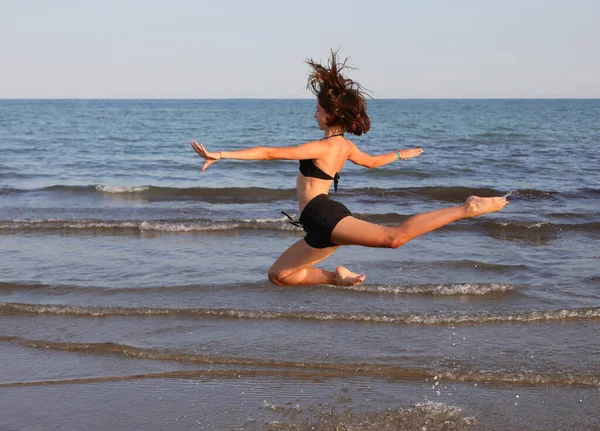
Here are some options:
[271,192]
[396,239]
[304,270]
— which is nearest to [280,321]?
[304,270]

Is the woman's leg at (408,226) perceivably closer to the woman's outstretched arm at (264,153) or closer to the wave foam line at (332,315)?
the woman's outstretched arm at (264,153)

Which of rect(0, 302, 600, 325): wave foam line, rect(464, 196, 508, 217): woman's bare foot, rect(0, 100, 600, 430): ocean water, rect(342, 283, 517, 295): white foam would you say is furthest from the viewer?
rect(342, 283, 517, 295): white foam

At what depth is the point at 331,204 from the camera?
678 cm

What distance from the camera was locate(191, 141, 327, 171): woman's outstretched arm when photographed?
5.99 metres

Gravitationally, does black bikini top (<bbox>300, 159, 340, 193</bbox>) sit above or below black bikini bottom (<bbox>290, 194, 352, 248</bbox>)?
above

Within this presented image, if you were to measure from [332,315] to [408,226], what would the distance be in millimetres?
4023

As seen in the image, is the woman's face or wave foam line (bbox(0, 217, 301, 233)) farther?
wave foam line (bbox(0, 217, 301, 233))

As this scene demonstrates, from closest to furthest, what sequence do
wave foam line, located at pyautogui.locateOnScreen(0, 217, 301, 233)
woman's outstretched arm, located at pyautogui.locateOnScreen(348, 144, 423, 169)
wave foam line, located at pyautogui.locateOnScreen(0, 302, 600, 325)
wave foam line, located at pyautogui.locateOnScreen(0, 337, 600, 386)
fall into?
woman's outstretched arm, located at pyautogui.locateOnScreen(348, 144, 423, 169) → wave foam line, located at pyautogui.locateOnScreen(0, 337, 600, 386) → wave foam line, located at pyautogui.locateOnScreen(0, 302, 600, 325) → wave foam line, located at pyautogui.locateOnScreen(0, 217, 301, 233)

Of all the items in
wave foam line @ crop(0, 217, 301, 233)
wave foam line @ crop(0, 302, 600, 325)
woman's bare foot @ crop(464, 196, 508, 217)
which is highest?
woman's bare foot @ crop(464, 196, 508, 217)

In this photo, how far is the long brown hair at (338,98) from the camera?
22.7 feet

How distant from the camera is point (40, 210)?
19.5 meters

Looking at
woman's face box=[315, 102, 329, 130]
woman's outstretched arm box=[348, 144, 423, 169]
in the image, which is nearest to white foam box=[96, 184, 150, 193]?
woman's outstretched arm box=[348, 144, 423, 169]

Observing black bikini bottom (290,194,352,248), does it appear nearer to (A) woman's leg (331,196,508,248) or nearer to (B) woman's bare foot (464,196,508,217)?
(A) woman's leg (331,196,508,248)

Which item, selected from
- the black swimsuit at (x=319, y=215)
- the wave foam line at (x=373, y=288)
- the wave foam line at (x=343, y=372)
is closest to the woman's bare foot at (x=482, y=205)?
the black swimsuit at (x=319, y=215)
